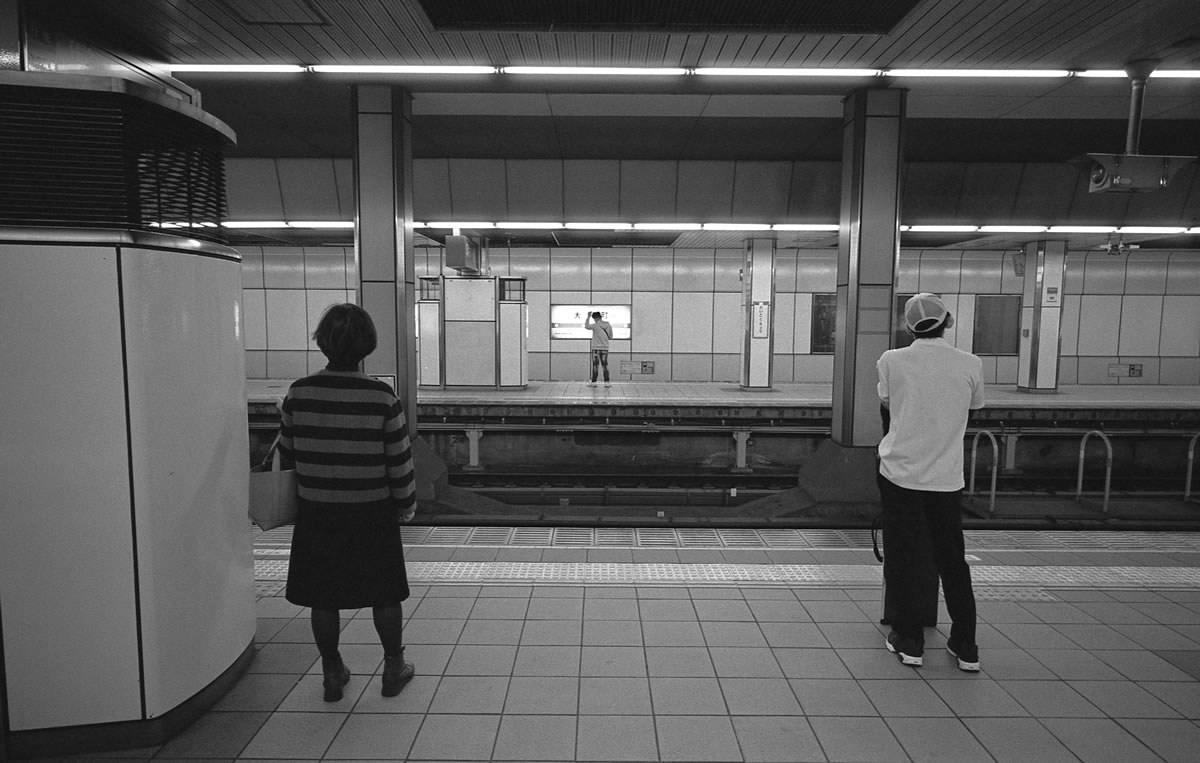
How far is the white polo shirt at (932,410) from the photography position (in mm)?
3340

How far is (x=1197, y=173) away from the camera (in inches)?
434

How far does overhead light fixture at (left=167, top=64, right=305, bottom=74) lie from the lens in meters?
6.16

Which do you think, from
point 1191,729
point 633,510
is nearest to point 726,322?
point 633,510

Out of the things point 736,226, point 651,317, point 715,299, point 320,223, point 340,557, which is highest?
point 736,226

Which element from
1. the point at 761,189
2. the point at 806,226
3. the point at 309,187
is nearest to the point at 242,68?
the point at 309,187

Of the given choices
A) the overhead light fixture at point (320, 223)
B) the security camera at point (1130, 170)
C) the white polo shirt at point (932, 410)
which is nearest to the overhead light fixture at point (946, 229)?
the security camera at point (1130, 170)

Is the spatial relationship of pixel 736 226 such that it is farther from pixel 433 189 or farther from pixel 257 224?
pixel 257 224

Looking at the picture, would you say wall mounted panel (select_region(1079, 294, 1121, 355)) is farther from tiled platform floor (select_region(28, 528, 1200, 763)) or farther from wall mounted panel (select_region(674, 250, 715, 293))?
tiled platform floor (select_region(28, 528, 1200, 763))

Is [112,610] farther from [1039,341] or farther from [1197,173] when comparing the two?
[1039,341]

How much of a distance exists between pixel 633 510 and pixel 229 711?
4640 millimetres

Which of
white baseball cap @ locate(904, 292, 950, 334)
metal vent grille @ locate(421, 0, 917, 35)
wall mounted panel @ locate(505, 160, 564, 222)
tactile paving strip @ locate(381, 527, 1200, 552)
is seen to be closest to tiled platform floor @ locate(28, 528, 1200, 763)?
tactile paving strip @ locate(381, 527, 1200, 552)

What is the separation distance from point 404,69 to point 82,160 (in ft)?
13.9

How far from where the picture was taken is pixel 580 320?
55.1ft

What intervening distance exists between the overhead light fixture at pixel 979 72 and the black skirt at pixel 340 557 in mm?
6179
